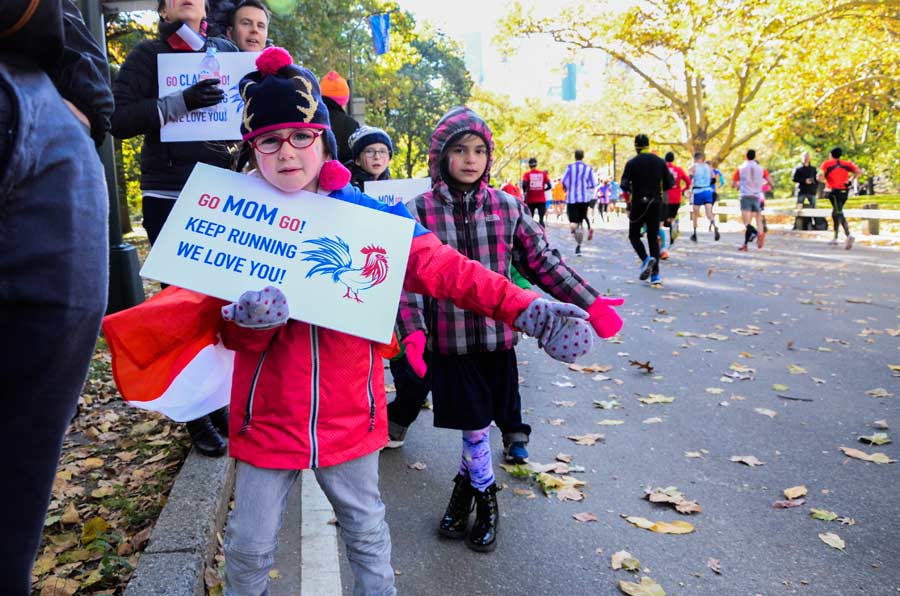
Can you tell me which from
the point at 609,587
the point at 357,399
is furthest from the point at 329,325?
the point at 609,587

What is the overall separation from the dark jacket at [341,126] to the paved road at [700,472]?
2441 mm

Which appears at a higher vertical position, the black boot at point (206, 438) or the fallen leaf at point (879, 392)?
the black boot at point (206, 438)

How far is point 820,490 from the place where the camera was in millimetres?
3867

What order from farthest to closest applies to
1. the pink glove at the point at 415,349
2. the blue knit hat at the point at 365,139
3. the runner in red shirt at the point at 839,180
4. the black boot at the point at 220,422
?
the runner in red shirt at the point at 839,180, the blue knit hat at the point at 365,139, the black boot at the point at 220,422, the pink glove at the point at 415,349

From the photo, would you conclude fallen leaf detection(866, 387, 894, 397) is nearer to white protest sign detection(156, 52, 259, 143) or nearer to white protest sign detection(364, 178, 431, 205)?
white protest sign detection(364, 178, 431, 205)

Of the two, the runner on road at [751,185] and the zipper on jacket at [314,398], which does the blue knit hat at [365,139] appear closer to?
the zipper on jacket at [314,398]

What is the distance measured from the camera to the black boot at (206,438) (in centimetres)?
379

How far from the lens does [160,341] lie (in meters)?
2.02

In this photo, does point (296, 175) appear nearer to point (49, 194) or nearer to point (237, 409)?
point (237, 409)

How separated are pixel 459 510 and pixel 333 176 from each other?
1876 mm

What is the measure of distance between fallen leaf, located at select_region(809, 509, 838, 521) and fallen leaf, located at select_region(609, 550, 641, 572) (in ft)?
3.33

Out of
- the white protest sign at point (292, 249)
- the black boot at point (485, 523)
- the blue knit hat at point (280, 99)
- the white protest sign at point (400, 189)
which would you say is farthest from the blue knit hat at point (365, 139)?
the white protest sign at point (292, 249)

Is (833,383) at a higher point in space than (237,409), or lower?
lower

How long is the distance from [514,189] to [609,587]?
46.9 ft
